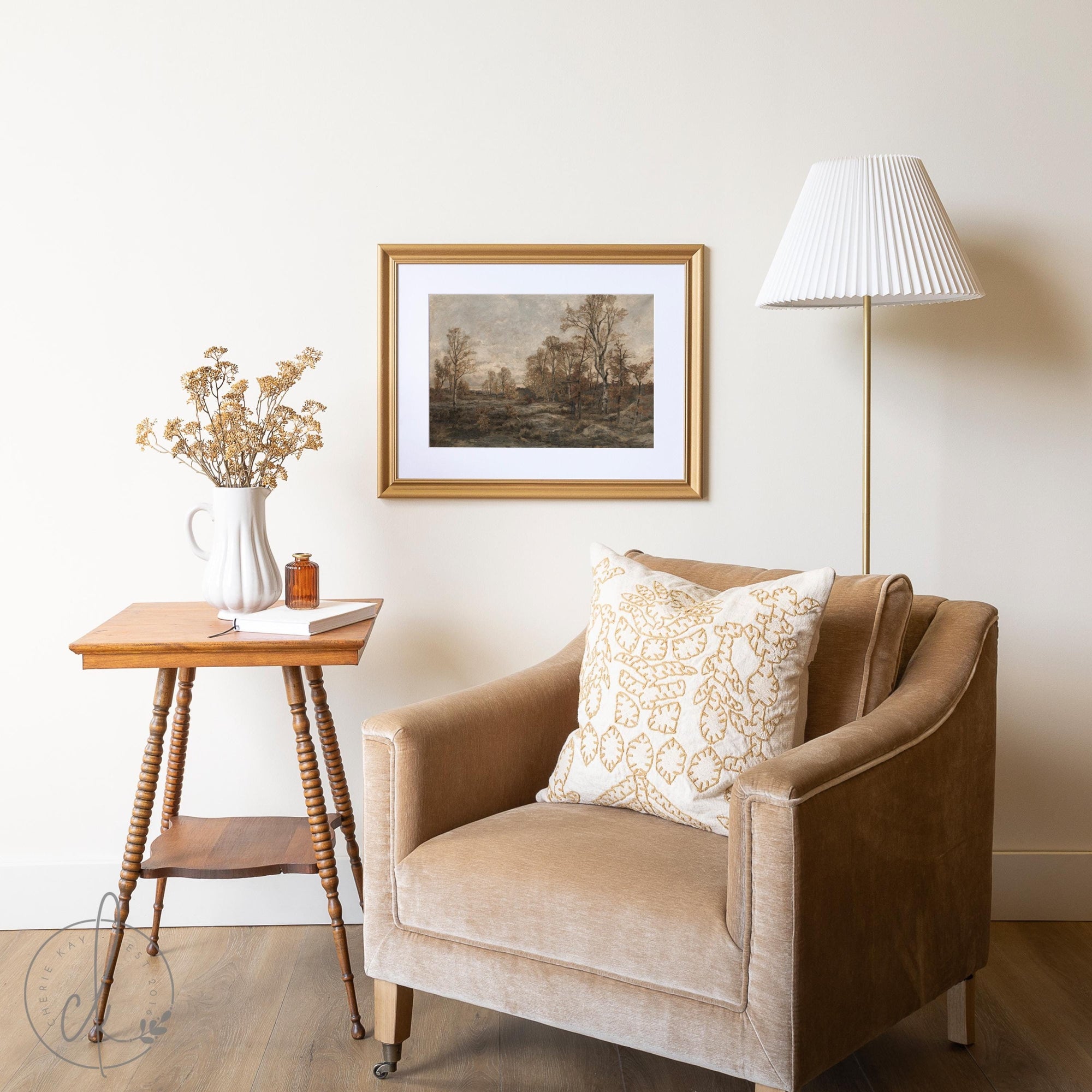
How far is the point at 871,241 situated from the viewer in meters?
2.03

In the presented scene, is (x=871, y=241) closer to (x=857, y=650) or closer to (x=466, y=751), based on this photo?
(x=857, y=650)

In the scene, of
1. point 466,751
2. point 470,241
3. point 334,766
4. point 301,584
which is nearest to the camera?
point 466,751

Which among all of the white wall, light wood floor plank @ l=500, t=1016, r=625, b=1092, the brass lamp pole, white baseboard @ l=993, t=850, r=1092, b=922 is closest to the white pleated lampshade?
the brass lamp pole

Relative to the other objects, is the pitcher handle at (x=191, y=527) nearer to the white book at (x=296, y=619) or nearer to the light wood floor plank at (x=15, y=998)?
the white book at (x=296, y=619)

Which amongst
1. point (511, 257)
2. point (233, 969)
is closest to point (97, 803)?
point (233, 969)

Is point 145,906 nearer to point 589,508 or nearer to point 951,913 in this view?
point 589,508

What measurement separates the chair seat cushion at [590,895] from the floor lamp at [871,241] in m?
1.07

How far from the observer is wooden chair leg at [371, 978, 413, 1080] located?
183 centimetres

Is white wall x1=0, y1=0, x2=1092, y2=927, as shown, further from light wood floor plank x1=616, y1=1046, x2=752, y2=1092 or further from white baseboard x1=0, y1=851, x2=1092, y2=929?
light wood floor plank x1=616, y1=1046, x2=752, y2=1092

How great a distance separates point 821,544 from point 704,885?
3.89 feet

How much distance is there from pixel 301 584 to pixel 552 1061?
102cm

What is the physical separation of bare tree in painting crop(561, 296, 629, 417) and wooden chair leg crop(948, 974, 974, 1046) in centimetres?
150

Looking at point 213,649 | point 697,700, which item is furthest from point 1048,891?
point 213,649

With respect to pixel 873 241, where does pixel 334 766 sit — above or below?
below
